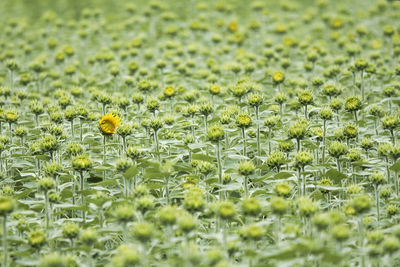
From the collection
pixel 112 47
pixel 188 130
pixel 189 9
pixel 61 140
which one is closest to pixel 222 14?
pixel 189 9

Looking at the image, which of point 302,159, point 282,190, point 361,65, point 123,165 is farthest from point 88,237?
point 361,65

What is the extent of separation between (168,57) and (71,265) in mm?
5033

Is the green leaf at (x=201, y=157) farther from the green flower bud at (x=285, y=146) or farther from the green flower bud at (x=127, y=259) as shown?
the green flower bud at (x=127, y=259)

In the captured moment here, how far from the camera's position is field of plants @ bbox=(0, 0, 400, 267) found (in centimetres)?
322

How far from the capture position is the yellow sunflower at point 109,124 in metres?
4.45

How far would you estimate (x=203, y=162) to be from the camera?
421 cm

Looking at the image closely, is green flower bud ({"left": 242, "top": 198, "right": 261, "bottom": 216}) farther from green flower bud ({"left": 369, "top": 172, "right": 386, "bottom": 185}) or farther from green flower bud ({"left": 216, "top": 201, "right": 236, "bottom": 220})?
green flower bud ({"left": 369, "top": 172, "right": 386, "bottom": 185})

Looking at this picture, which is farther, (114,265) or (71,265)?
(71,265)

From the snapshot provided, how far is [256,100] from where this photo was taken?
15.4ft

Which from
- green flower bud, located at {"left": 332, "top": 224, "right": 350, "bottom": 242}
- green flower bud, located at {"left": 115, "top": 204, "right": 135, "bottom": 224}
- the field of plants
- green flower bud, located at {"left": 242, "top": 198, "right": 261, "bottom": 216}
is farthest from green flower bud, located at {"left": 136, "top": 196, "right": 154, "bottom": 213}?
green flower bud, located at {"left": 332, "top": 224, "right": 350, "bottom": 242}

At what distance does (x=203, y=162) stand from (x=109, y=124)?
0.98 meters

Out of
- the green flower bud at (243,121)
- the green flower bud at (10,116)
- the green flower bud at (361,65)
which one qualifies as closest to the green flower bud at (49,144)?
the green flower bud at (10,116)

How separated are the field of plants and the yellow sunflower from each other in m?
0.01

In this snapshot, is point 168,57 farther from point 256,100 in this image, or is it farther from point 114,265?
point 114,265
